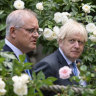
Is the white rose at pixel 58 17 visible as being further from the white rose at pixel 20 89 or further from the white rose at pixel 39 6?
the white rose at pixel 20 89

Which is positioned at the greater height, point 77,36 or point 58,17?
point 58,17

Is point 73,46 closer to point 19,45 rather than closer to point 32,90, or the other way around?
point 19,45

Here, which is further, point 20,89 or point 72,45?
point 72,45

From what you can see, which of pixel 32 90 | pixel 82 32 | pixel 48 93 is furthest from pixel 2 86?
pixel 82 32

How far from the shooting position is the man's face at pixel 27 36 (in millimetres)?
4195

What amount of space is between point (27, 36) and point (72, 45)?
46cm

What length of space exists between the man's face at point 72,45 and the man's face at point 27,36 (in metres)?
0.30

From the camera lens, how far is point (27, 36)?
4.25 metres

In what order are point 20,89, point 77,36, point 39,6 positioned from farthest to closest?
1. point 39,6
2. point 77,36
3. point 20,89

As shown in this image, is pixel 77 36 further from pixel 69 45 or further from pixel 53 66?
pixel 53 66

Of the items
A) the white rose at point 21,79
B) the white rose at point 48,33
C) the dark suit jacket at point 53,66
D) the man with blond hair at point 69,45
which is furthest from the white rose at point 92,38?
the white rose at point 21,79

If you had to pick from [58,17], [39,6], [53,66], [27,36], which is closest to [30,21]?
[27,36]

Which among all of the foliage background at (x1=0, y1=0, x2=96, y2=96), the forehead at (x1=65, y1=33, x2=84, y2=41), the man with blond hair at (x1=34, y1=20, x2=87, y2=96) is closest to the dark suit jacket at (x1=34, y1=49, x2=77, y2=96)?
the man with blond hair at (x1=34, y1=20, x2=87, y2=96)

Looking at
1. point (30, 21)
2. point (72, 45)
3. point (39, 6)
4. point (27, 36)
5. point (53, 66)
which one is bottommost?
point (53, 66)
